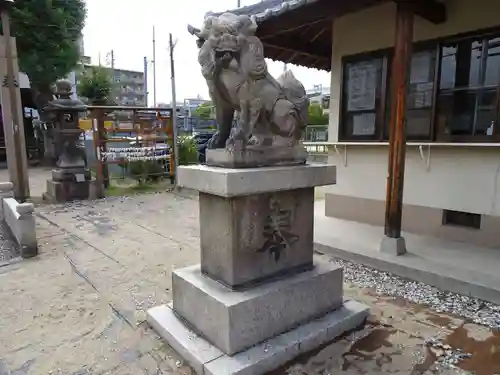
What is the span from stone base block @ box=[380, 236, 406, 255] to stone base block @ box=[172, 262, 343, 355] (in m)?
1.45

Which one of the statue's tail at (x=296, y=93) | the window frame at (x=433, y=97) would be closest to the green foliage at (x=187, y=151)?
the window frame at (x=433, y=97)

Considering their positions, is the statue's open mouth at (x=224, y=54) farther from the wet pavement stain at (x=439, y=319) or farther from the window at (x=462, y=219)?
the window at (x=462, y=219)

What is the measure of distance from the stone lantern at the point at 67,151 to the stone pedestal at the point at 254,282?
20.8 feet

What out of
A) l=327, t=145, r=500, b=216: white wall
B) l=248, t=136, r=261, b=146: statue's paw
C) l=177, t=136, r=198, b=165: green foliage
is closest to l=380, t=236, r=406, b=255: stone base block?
l=327, t=145, r=500, b=216: white wall

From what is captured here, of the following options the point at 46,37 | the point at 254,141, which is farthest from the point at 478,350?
the point at 46,37

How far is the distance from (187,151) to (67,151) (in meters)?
3.62

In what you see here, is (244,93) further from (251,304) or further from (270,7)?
(270,7)

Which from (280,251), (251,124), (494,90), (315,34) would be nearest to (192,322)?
(280,251)

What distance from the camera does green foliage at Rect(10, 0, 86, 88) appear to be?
12.8m

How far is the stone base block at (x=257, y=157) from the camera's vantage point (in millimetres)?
2396

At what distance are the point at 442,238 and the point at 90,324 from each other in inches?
168

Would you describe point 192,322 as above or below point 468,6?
below

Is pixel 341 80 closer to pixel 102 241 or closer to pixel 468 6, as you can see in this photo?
pixel 468 6

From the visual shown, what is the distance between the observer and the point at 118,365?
2.31m
